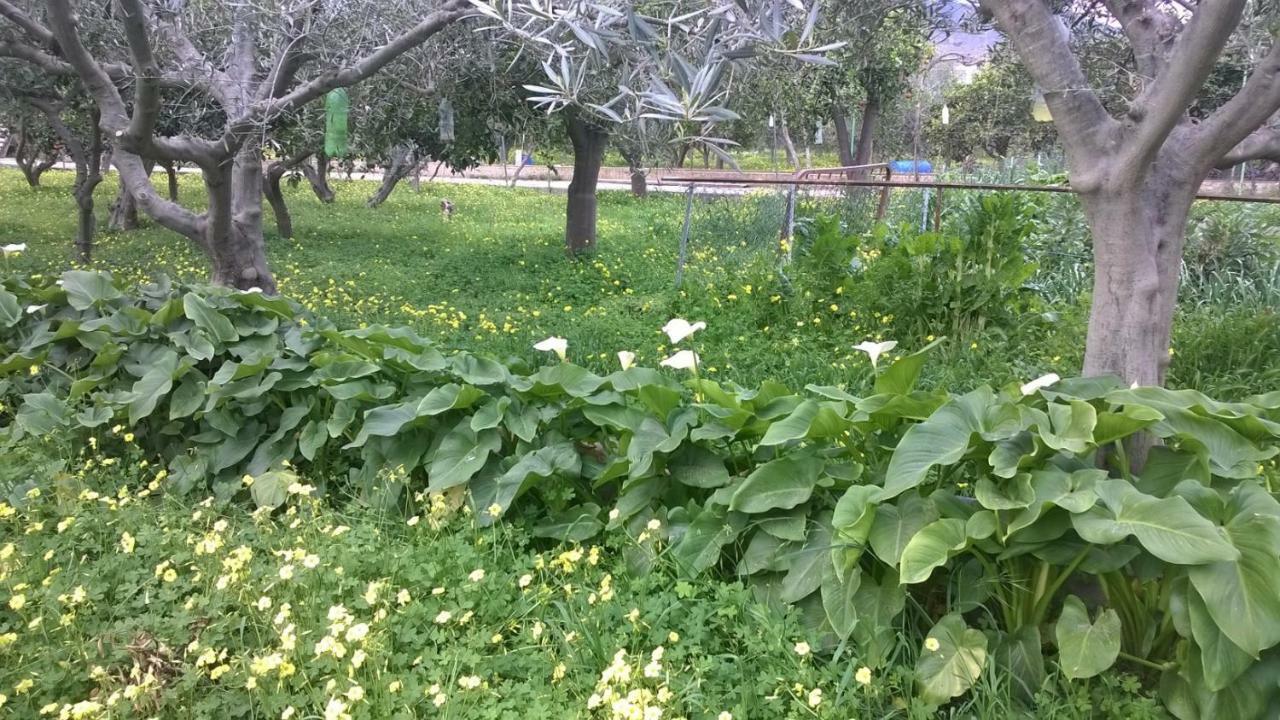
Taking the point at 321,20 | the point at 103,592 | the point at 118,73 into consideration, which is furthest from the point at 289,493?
the point at 118,73

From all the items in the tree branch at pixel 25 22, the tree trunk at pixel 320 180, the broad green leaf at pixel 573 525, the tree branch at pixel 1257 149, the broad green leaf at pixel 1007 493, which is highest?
the tree branch at pixel 25 22

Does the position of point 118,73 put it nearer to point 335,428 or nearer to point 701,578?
point 335,428

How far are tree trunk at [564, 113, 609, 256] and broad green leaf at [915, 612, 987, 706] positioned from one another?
6.30m

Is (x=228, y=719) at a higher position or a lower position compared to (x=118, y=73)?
lower

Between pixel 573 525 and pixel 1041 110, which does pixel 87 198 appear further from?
pixel 1041 110

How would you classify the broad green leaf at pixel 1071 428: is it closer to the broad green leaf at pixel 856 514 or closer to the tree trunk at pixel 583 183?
the broad green leaf at pixel 856 514

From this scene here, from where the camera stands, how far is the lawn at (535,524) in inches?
80.5

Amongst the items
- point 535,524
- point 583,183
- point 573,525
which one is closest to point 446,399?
point 535,524

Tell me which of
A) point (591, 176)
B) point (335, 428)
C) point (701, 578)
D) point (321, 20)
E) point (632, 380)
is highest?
point (321, 20)

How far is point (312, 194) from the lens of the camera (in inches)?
683

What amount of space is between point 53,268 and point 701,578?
24.5ft

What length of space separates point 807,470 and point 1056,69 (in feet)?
4.77

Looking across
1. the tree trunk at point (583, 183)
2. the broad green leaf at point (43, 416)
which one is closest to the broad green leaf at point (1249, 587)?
the broad green leaf at point (43, 416)

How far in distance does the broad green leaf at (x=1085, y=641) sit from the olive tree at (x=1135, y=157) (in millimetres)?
885
